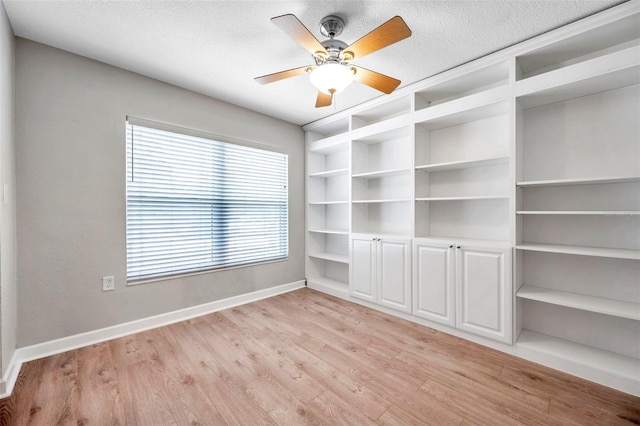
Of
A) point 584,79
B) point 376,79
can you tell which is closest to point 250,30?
point 376,79

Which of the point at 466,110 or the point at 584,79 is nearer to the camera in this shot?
the point at 584,79

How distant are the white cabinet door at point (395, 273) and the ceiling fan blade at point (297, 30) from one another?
201 centimetres

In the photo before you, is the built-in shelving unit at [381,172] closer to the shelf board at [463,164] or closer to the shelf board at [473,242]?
the shelf board at [463,164]

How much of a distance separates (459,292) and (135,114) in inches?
138

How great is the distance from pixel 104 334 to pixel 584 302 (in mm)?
3897

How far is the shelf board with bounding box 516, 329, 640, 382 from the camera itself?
69.2 inches

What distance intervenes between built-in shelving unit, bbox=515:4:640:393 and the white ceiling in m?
0.40

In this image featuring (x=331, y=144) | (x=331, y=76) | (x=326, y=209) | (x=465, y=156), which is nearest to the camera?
(x=331, y=76)

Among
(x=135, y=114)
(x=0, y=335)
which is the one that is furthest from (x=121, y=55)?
(x=0, y=335)

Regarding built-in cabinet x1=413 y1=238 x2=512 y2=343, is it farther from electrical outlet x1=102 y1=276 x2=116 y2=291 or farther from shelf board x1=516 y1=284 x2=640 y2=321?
electrical outlet x1=102 y1=276 x2=116 y2=291

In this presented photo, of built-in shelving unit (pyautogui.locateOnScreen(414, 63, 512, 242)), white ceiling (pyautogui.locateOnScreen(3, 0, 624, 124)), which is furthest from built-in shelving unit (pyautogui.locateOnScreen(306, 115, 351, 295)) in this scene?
white ceiling (pyautogui.locateOnScreen(3, 0, 624, 124))

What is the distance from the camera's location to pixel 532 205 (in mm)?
2295

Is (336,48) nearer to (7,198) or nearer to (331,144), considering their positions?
(331,144)

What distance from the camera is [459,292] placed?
7.89 feet
